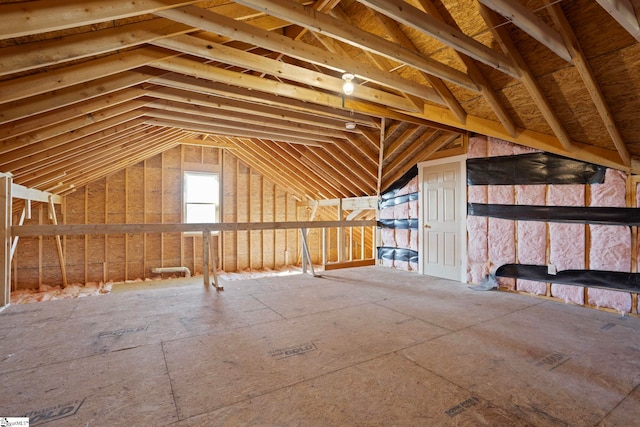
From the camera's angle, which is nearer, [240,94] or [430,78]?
[430,78]

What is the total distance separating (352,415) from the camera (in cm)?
162

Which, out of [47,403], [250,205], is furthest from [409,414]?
[250,205]

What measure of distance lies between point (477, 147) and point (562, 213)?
4.85ft

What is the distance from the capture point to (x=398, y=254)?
20.5 ft

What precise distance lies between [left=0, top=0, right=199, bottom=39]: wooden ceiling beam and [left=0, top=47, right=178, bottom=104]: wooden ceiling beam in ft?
2.83

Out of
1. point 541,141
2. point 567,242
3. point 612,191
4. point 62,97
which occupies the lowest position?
point 567,242

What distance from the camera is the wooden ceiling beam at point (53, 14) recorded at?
5.51ft

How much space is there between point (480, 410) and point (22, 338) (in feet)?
11.5

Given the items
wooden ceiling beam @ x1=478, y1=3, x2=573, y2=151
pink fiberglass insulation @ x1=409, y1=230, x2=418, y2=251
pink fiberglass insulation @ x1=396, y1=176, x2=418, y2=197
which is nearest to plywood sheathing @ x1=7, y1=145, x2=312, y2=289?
pink fiberglass insulation @ x1=396, y1=176, x2=418, y2=197

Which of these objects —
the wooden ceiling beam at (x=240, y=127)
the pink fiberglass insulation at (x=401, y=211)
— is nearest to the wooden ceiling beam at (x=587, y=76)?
the pink fiberglass insulation at (x=401, y=211)

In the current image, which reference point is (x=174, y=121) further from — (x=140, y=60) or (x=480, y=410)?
(x=480, y=410)

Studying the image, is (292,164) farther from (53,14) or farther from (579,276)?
(53,14)

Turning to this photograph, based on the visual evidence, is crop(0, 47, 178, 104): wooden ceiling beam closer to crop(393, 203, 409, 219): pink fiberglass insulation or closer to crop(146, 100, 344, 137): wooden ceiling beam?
crop(146, 100, 344, 137): wooden ceiling beam

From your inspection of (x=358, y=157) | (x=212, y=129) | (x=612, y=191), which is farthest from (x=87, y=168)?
(x=612, y=191)
